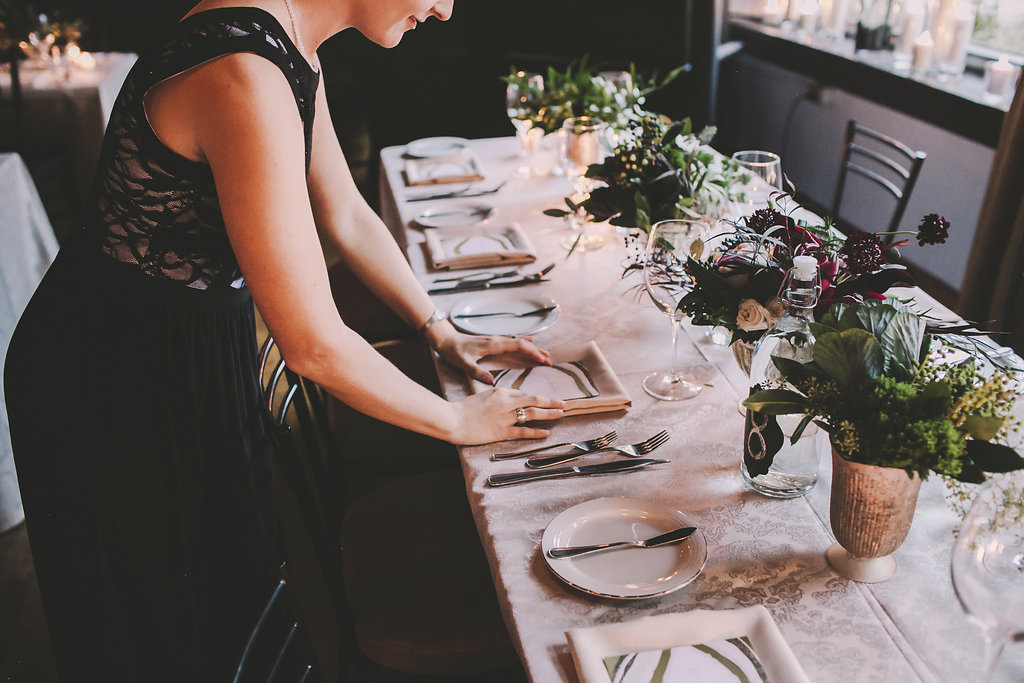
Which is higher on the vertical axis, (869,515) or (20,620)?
(869,515)

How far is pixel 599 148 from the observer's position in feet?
8.53

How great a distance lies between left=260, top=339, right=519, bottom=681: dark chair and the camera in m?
1.41

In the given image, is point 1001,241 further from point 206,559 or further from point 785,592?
point 206,559

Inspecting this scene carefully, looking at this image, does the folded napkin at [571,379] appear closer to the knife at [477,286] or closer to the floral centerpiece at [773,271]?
the floral centerpiece at [773,271]

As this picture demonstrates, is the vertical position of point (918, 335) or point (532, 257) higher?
point (918, 335)

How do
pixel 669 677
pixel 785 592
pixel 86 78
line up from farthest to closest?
pixel 86 78 → pixel 785 592 → pixel 669 677

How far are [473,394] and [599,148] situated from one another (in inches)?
55.1

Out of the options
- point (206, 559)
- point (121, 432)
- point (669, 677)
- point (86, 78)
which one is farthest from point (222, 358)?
point (86, 78)

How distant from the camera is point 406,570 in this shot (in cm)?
155

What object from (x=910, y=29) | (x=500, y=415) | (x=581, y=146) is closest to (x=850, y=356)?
(x=500, y=415)

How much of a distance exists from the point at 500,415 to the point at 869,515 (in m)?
0.57

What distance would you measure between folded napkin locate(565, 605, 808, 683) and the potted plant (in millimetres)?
175

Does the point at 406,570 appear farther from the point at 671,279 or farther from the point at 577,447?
the point at 671,279

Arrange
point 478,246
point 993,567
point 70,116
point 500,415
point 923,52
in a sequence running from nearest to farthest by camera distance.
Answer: point 993,567 → point 500,415 → point 478,246 → point 923,52 → point 70,116
